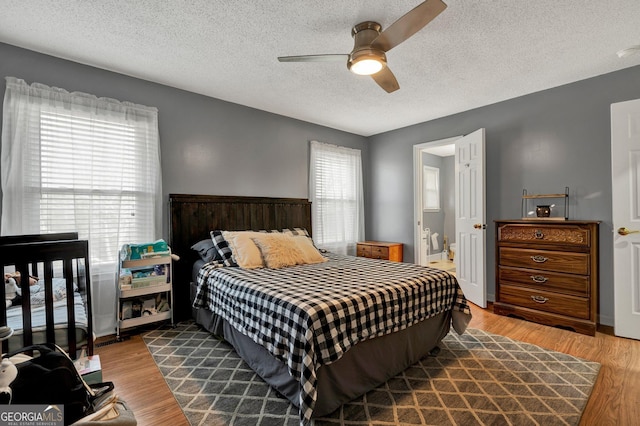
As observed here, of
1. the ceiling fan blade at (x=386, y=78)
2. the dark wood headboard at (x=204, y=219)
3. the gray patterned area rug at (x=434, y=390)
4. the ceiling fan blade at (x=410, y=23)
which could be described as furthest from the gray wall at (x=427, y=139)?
the ceiling fan blade at (x=410, y=23)

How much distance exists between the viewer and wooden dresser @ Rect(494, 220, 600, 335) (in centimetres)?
277

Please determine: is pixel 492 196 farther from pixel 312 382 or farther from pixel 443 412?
pixel 312 382

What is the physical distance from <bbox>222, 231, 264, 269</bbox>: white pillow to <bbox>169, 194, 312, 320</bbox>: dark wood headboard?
0.54 meters

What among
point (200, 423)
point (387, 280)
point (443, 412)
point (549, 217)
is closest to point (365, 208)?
point (549, 217)

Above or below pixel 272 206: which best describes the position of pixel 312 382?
below

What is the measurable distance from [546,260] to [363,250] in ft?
8.06

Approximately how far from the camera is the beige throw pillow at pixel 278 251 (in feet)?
9.19

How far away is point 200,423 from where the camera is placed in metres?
1.61

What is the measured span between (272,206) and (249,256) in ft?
Result: 4.22

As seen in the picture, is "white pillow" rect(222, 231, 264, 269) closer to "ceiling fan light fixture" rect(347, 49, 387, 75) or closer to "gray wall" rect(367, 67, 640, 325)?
"ceiling fan light fixture" rect(347, 49, 387, 75)

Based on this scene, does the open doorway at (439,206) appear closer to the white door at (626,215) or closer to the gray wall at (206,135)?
the gray wall at (206,135)

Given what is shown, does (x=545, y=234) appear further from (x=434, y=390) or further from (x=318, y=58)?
(x=318, y=58)

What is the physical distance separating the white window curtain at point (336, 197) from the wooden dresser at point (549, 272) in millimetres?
2219

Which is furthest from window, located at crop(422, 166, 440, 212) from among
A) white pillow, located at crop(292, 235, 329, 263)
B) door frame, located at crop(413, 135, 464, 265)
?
white pillow, located at crop(292, 235, 329, 263)
